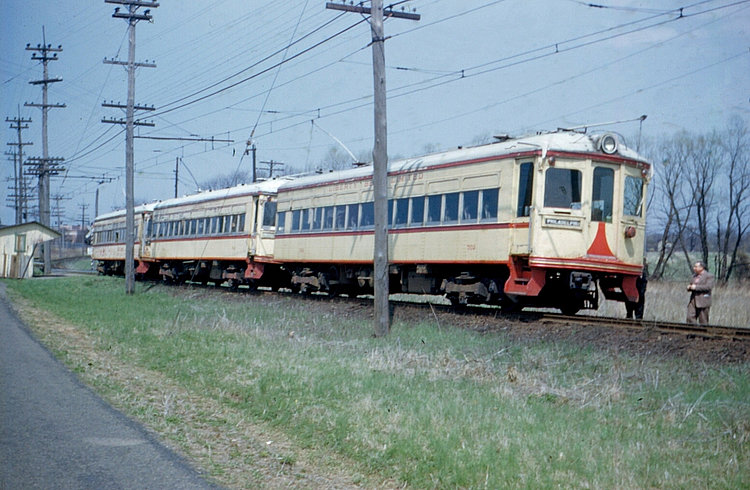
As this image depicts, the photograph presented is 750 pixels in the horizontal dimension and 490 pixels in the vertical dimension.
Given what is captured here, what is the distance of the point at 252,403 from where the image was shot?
8.54 meters

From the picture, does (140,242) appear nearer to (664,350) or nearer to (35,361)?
(35,361)

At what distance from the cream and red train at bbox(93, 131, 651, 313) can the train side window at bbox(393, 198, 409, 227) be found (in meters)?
0.03

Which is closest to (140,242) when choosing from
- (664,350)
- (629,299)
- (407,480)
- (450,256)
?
(450,256)

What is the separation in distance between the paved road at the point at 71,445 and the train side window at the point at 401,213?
989cm

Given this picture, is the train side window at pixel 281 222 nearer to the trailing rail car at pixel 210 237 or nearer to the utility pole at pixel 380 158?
the trailing rail car at pixel 210 237

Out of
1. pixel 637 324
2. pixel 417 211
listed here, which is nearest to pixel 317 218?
pixel 417 211

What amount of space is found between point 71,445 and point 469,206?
1084cm

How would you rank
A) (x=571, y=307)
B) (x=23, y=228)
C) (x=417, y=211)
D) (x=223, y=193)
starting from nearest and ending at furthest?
1. (x=571, y=307)
2. (x=417, y=211)
3. (x=223, y=193)
4. (x=23, y=228)

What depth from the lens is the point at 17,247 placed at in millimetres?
39969

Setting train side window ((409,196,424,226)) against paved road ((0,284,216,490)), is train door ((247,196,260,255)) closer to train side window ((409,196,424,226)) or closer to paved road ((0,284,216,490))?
train side window ((409,196,424,226))

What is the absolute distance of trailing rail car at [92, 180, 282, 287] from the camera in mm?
26016

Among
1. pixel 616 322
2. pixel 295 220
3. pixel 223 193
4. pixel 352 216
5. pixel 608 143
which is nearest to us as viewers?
pixel 616 322

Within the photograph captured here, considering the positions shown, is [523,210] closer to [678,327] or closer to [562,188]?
[562,188]

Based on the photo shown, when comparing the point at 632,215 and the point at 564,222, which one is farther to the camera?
the point at 632,215
